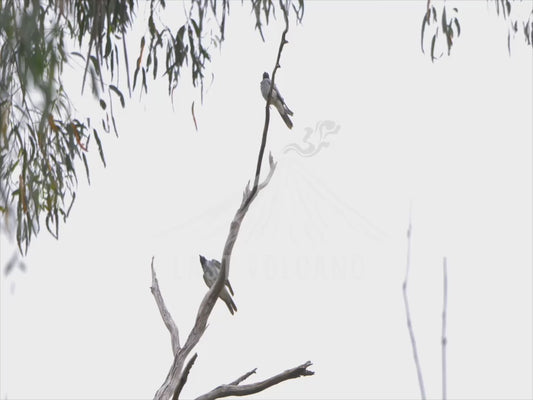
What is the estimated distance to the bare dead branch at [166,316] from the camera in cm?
399

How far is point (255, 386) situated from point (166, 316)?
623 mm

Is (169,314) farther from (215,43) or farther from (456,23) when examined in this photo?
(456,23)

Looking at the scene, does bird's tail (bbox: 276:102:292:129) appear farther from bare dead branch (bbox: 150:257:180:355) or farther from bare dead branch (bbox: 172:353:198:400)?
bare dead branch (bbox: 172:353:198:400)

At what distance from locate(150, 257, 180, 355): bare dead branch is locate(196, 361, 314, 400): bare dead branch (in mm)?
359

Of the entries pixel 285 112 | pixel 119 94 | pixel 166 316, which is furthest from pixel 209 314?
pixel 285 112

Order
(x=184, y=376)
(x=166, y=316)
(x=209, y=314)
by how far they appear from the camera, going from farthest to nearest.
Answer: (x=166, y=316)
(x=209, y=314)
(x=184, y=376)

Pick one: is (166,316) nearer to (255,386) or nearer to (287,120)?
(255,386)

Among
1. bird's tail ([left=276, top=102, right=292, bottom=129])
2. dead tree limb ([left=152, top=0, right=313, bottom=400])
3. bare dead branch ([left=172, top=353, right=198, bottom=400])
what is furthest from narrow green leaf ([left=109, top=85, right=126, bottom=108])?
bird's tail ([left=276, top=102, right=292, bottom=129])

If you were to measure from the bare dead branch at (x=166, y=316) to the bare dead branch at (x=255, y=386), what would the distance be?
0.36m

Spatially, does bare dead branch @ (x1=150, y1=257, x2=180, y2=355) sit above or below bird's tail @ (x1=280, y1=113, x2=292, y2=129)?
below

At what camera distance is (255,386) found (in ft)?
11.9

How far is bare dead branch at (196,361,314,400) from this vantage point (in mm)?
3551

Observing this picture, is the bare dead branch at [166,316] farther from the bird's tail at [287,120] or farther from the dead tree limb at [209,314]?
the bird's tail at [287,120]

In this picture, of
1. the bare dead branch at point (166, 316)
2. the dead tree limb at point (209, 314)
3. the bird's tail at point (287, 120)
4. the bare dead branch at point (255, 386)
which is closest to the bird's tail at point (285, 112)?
the bird's tail at point (287, 120)
